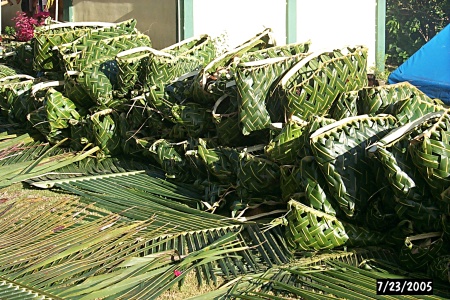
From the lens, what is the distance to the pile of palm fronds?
3.92 metres

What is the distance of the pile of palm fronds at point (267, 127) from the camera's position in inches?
154

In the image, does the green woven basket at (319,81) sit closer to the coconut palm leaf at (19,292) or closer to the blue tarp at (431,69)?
the coconut palm leaf at (19,292)

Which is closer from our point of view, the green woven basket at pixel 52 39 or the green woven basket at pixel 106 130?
the green woven basket at pixel 106 130

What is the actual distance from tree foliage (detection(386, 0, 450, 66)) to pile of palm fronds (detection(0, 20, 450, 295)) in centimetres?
950

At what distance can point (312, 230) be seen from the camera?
13.7 ft

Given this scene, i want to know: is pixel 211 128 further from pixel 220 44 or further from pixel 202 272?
pixel 220 44

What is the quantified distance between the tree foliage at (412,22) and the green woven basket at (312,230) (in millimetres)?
11900

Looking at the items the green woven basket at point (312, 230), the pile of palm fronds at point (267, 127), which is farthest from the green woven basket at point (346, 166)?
the green woven basket at point (312, 230)

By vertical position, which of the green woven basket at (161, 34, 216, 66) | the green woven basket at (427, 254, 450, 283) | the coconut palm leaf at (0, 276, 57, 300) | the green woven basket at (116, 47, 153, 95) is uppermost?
the green woven basket at (161, 34, 216, 66)

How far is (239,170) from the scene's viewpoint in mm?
5043

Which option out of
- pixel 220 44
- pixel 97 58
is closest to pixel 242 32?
pixel 220 44

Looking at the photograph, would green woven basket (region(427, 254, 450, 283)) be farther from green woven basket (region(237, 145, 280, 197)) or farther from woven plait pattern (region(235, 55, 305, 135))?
woven plait pattern (region(235, 55, 305, 135))

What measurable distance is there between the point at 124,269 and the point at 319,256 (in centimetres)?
115

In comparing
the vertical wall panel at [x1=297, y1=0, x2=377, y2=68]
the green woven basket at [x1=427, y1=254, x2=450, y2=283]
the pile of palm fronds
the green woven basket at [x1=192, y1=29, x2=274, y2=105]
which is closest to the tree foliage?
the vertical wall panel at [x1=297, y1=0, x2=377, y2=68]
